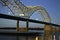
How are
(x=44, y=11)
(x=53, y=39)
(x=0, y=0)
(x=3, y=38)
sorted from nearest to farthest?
(x=0, y=0), (x=53, y=39), (x=3, y=38), (x=44, y=11)

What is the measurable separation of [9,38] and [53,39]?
5.74m

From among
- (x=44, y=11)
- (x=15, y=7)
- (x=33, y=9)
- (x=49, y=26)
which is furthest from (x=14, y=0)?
(x=44, y=11)

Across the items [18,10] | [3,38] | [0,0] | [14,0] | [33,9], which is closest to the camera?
[0,0]

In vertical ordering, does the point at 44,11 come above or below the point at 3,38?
above

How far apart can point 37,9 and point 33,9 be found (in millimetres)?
1179

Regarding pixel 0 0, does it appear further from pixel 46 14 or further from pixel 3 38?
pixel 46 14

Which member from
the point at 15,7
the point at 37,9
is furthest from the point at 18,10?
the point at 37,9

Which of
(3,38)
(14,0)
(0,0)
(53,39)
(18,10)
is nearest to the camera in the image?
(0,0)

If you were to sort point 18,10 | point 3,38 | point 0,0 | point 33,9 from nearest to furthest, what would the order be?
point 0,0 → point 3,38 → point 18,10 → point 33,9

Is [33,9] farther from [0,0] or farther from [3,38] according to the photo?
[0,0]

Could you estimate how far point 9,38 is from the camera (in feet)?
51.6

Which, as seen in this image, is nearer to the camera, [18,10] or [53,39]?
[53,39]

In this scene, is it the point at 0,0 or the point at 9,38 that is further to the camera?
the point at 9,38

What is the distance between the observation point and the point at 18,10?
1602cm
